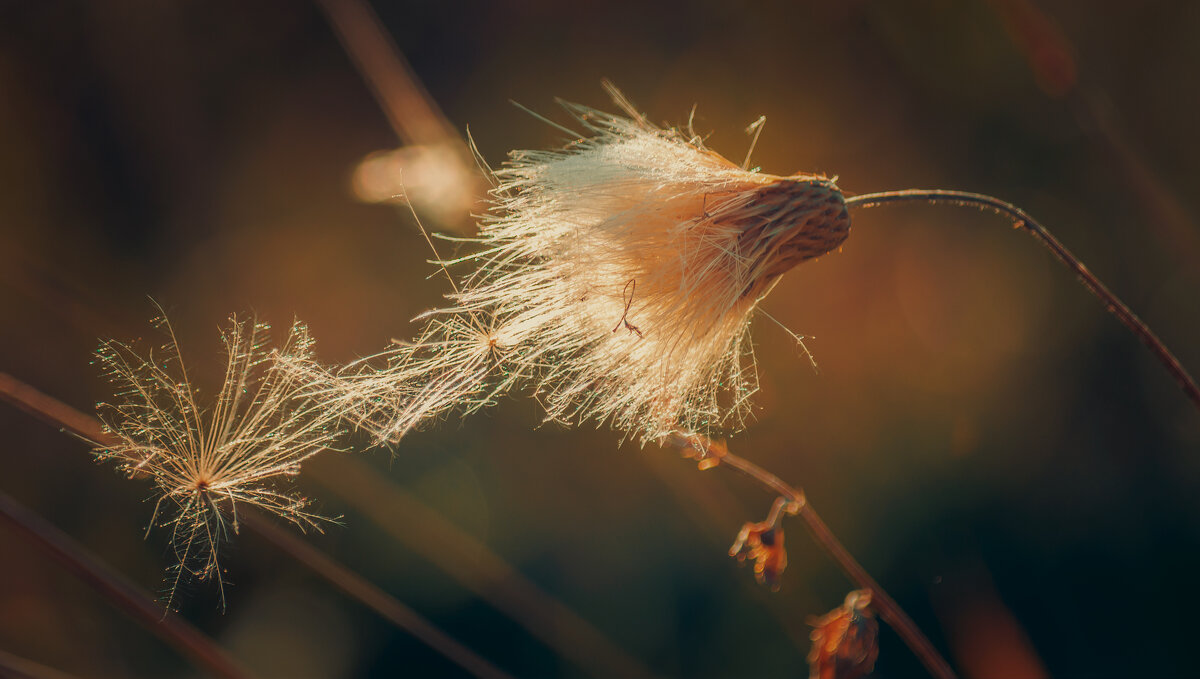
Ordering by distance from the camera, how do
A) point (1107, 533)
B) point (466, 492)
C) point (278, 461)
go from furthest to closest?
point (466, 492)
point (1107, 533)
point (278, 461)

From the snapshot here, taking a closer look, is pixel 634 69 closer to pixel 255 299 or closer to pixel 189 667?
pixel 255 299

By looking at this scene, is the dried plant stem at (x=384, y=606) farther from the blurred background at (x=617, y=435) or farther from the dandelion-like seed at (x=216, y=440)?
the blurred background at (x=617, y=435)

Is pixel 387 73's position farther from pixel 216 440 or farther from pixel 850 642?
pixel 850 642

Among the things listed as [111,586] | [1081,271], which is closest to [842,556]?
[1081,271]

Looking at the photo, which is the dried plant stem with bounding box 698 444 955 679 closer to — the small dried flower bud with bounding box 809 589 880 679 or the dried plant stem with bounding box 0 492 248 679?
the small dried flower bud with bounding box 809 589 880 679

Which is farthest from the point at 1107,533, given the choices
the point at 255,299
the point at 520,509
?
the point at 255,299

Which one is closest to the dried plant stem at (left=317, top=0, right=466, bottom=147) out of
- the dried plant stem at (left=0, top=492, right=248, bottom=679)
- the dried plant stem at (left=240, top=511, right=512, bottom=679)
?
the dried plant stem at (left=240, top=511, right=512, bottom=679)

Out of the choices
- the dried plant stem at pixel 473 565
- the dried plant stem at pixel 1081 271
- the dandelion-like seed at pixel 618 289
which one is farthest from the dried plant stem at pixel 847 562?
the dried plant stem at pixel 473 565
